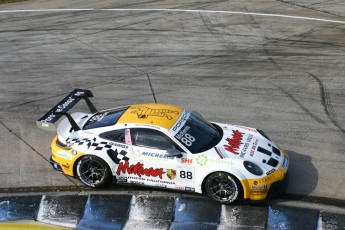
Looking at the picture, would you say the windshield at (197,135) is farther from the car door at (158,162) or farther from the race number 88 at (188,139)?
the car door at (158,162)

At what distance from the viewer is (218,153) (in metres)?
10.0

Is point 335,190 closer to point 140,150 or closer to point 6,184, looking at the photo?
point 140,150

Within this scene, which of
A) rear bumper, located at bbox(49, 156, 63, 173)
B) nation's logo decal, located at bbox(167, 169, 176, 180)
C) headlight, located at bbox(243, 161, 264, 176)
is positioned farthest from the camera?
rear bumper, located at bbox(49, 156, 63, 173)

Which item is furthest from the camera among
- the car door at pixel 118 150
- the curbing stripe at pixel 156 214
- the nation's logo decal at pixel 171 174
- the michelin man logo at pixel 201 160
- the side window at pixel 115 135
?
the side window at pixel 115 135

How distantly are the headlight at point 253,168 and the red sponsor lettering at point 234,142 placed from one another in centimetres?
33

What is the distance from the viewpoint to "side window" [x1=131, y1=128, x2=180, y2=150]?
10.1 metres

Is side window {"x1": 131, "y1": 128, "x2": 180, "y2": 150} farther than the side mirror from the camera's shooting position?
Yes

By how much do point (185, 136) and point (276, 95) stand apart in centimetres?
526

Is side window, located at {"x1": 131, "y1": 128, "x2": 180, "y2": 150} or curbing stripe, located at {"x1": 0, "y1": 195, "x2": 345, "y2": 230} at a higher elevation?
side window, located at {"x1": 131, "y1": 128, "x2": 180, "y2": 150}

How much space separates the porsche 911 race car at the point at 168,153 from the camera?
388 inches

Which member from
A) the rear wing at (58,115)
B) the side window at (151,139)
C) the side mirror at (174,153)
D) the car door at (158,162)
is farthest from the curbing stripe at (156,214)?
the rear wing at (58,115)

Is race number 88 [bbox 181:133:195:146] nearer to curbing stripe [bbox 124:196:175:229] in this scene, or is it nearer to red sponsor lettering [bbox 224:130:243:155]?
red sponsor lettering [bbox 224:130:243:155]

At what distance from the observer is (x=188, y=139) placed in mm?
10250

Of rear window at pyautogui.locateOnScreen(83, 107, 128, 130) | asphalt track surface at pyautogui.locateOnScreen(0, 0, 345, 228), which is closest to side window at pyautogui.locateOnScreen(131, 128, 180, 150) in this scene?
rear window at pyautogui.locateOnScreen(83, 107, 128, 130)
